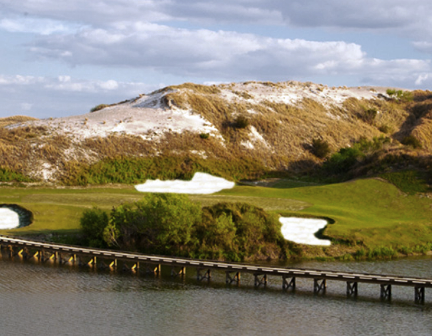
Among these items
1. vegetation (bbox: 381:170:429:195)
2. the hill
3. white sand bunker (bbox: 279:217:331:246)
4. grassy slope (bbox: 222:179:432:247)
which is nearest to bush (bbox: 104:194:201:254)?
white sand bunker (bbox: 279:217:331:246)

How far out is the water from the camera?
1770 inches

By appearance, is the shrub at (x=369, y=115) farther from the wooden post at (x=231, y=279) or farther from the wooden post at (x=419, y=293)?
the wooden post at (x=419, y=293)

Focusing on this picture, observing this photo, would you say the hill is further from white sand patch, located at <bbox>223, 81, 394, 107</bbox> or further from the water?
the water

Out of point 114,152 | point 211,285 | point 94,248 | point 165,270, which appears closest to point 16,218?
point 94,248

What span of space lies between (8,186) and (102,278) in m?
44.4

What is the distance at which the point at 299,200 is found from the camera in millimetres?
94688

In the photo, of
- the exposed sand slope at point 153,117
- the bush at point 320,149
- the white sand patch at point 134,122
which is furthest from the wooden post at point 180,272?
the bush at point 320,149

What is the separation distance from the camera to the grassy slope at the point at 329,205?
251ft

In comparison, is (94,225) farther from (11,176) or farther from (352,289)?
(11,176)

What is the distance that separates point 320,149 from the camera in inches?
5143

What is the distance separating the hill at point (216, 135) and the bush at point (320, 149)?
0.74 meters

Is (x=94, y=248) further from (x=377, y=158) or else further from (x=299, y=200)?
(x=377, y=158)

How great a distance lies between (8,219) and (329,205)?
41.1m

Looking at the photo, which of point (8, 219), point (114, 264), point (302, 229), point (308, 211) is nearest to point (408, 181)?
point (308, 211)
